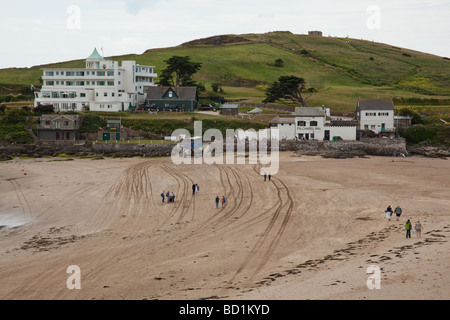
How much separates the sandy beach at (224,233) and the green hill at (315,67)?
147 ft

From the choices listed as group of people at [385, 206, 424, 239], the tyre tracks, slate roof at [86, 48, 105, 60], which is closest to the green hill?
slate roof at [86, 48, 105, 60]

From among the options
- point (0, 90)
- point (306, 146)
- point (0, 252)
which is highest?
point (0, 90)

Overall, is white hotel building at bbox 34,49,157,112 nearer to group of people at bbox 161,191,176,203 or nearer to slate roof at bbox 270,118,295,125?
slate roof at bbox 270,118,295,125

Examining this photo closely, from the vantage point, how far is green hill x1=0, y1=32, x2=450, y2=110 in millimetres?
102750

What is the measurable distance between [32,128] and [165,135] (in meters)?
17.4

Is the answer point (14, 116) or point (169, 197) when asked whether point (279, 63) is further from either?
point (169, 197)

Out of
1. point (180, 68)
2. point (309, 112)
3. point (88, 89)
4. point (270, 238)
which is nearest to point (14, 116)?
point (88, 89)

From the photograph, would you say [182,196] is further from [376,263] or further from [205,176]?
[376,263]

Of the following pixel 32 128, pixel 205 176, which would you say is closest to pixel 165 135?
pixel 32 128

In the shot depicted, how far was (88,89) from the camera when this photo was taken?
3041 inches

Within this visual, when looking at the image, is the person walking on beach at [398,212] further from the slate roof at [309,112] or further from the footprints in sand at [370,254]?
the slate roof at [309,112]

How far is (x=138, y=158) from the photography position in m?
58.5

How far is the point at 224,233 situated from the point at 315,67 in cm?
10723

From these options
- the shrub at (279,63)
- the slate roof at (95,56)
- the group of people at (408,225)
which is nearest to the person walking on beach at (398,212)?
the group of people at (408,225)
